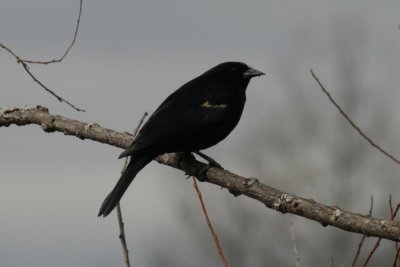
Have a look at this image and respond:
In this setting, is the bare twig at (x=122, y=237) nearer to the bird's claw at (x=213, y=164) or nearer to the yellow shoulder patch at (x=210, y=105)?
the bird's claw at (x=213, y=164)

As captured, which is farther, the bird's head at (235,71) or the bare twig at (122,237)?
the bird's head at (235,71)

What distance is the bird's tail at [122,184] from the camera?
6.07 meters

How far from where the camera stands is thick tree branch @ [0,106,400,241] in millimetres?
4934

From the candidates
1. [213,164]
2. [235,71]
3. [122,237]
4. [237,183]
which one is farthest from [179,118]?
[122,237]

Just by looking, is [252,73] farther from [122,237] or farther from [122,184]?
[122,237]

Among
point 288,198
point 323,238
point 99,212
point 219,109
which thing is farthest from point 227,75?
point 323,238

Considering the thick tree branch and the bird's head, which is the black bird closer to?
the bird's head

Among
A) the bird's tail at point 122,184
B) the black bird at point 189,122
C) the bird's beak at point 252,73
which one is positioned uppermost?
the bird's beak at point 252,73

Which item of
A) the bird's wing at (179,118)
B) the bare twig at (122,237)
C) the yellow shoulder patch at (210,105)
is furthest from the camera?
the yellow shoulder patch at (210,105)

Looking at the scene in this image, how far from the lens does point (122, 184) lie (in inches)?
248

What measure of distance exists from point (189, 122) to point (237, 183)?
1019 mm

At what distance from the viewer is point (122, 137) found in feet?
21.2

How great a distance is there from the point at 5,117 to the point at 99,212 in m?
1.32

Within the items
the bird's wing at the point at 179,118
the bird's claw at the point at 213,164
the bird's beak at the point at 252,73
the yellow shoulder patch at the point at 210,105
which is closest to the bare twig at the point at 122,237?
the bird's wing at the point at 179,118
